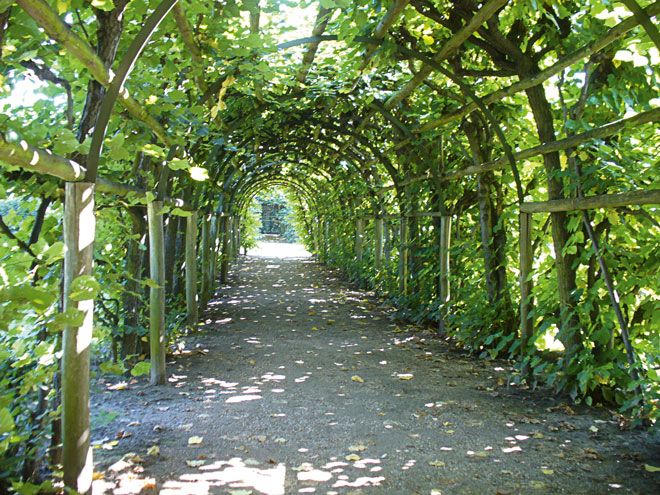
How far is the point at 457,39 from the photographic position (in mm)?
4230

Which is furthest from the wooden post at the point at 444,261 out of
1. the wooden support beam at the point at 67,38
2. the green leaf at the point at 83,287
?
the green leaf at the point at 83,287

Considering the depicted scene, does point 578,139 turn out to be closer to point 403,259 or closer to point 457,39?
point 457,39

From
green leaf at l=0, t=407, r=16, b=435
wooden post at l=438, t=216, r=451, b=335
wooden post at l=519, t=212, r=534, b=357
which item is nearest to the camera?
green leaf at l=0, t=407, r=16, b=435

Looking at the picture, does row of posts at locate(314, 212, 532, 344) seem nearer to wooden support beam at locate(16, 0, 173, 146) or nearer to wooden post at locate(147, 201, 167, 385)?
wooden post at locate(147, 201, 167, 385)

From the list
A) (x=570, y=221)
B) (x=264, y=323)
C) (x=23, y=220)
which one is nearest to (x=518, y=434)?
(x=570, y=221)

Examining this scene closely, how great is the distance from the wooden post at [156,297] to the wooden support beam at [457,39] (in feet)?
8.45

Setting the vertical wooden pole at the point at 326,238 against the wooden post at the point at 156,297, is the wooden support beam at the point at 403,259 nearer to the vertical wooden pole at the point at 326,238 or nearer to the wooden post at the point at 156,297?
the wooden post at the point at 156,297

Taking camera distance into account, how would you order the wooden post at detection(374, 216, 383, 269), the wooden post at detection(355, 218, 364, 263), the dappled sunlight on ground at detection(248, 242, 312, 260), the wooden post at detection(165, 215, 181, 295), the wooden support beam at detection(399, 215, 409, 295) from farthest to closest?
1. the dappled sunlight on ground at detection(248, 242, 312, 260)
2. the wooden post at detection(355, 218, 364, 263)
3. the wooden post at detection(374, 216, 383, 269)
4. the wooden support beam at detection(399, 215, 409, 295)
5. the wooden post at detection(165, 215, 181, 295)

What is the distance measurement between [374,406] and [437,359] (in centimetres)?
177

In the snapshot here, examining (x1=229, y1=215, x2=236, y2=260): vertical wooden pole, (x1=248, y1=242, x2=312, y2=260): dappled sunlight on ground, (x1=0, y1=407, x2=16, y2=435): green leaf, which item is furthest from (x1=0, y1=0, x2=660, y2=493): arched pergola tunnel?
(x1=248, y1=242, x2=312, y2=260): dappled sunlight on ground

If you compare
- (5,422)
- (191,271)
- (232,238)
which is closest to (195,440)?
(5,422)

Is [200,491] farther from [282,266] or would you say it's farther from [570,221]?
[282,266]

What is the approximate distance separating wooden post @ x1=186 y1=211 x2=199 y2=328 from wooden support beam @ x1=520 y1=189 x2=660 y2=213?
14.0 feet

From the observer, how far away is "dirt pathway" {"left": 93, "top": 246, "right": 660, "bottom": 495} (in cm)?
289
